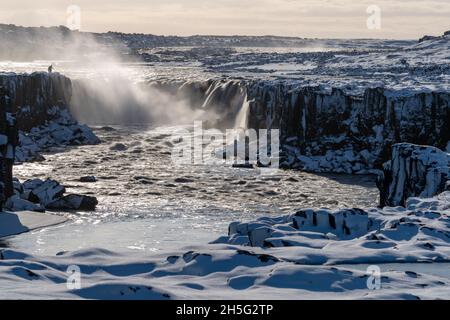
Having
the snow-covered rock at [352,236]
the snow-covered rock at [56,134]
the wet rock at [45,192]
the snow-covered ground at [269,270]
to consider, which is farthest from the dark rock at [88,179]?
the snow-covered ground at [269,270]

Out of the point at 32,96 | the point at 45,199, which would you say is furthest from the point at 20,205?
the point at 32,96

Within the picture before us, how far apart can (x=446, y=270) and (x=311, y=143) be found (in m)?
36.6

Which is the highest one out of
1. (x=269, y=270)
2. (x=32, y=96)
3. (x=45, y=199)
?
(x=32, y=96)

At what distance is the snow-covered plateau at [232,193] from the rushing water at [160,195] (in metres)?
0.13

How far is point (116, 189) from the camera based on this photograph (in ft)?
152

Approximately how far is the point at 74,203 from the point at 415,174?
16.9 meters

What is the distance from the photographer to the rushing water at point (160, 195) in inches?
1329

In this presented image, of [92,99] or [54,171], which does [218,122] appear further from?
[54,171]

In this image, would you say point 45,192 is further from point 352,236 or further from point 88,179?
point 352,236

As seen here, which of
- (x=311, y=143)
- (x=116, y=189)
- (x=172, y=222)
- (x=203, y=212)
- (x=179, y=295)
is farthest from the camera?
(x=311, y=143)

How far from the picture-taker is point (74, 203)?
135ft

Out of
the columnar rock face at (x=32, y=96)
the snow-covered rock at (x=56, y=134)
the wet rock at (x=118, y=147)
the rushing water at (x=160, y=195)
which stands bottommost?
the rushing water at (x=160, y=195)

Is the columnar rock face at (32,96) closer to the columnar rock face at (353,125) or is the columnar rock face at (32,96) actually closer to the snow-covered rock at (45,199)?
the columnar rock face at (353,125)

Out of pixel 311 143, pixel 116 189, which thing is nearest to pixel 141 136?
pixel 311 143
